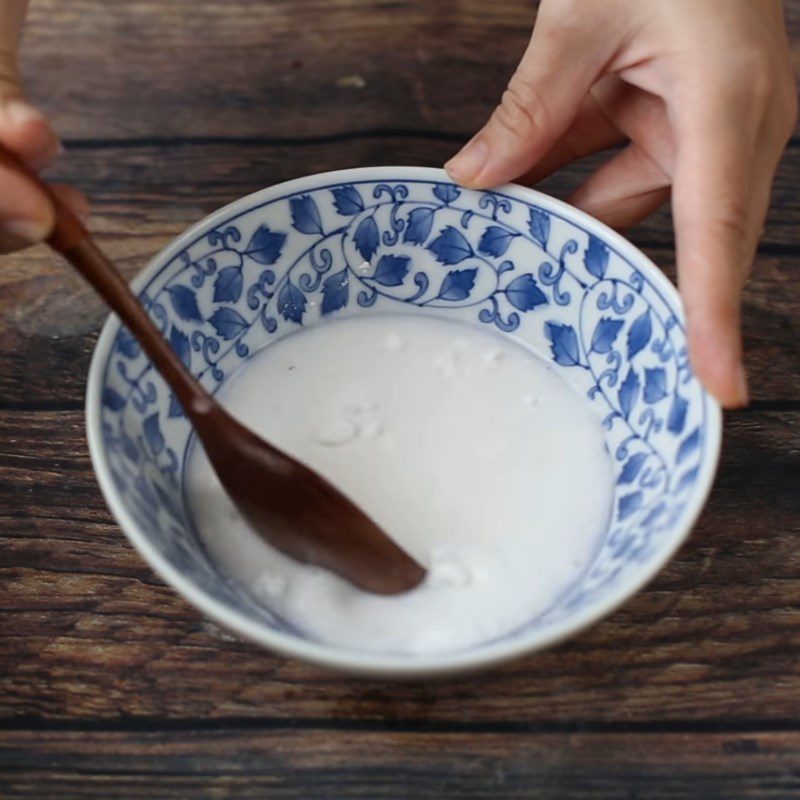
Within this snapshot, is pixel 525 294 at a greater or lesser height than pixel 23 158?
lesser

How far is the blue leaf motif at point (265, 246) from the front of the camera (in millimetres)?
769

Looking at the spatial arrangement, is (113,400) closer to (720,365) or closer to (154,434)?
(154,434)

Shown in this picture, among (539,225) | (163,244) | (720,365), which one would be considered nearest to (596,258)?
(539,225)

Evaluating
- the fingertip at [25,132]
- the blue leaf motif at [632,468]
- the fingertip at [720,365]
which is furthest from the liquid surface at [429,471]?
the fingertip at [25,132]

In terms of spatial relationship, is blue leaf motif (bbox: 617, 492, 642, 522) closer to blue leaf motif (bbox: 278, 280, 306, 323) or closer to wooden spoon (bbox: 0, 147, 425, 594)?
wooden spoon (bbox: 0, 147, 425, 594)

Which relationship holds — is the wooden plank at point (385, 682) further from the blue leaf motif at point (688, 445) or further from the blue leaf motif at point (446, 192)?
the blue leaf motif at point (446, 192)

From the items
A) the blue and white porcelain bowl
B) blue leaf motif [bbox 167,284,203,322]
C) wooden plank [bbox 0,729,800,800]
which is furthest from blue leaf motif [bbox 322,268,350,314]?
wooden plank [bbox 0,729,800,800]

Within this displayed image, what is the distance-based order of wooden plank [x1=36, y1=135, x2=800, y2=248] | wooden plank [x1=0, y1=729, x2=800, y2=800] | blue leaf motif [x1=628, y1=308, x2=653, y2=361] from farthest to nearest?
wooden plank [x1=36, y1=135, x2=800, y2=248]
blue leaf motif [x1=628, y1=308, x2=653, y2=361]
wooden plank [x1=0, y1=729, x2=800, y2=800]

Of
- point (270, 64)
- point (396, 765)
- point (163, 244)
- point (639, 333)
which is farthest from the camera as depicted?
point (270, 64)

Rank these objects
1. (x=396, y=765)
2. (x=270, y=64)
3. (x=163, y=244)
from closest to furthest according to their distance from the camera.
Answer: (x=396, y=765)
(x=163, y=244)
(x=270, y=64)

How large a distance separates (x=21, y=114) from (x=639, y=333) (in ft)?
1.41

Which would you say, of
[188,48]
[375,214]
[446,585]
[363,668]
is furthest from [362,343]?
[188,48]

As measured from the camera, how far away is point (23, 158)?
644mm

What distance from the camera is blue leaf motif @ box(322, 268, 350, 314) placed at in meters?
0.81
